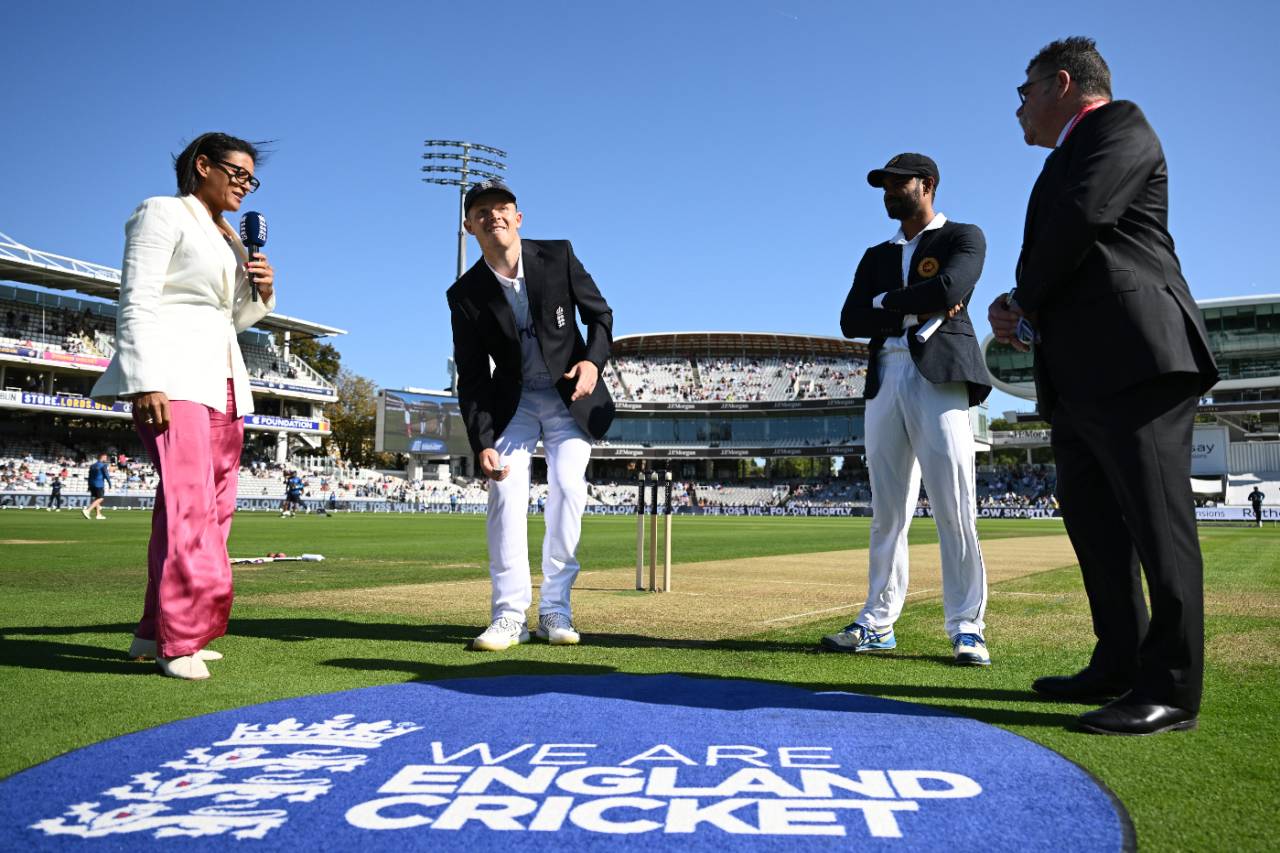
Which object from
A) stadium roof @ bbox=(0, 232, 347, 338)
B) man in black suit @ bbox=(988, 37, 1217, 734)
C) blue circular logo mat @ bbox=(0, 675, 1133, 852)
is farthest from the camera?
stadium roof @ bbox=(0, 232, 347, 338)

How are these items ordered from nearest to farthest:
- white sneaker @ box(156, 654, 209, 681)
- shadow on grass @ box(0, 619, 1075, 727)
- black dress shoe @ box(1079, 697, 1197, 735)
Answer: black dress shoe @ box(1079, 697, 1197, 735) → shadow on grass @ box(0, 619, 1075, 727) → white sneaker @ box(156, 654, 209, 681)

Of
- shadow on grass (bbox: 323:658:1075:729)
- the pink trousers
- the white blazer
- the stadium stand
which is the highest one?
the stadium stand

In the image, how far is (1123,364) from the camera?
9.73 ft

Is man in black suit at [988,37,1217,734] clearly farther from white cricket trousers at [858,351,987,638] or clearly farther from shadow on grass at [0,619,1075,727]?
white cricket trousers at [858,351,987,638]

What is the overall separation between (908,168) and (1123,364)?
6.13ft

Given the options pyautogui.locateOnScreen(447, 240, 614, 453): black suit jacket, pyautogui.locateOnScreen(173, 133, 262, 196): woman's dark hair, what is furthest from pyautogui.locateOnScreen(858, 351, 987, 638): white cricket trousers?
pyautogui.locateOnScreen(173, 133, 262, 196): woman's dark hair

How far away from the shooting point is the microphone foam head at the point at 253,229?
4148 millimetres

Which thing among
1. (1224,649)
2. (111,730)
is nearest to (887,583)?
(1224,649)

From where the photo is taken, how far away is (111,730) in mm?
2723

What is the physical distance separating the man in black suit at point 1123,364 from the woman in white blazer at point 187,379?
10.9ft

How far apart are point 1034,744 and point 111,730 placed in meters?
2.69

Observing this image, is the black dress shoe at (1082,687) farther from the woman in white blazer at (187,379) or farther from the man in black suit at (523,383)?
the woman in white blazer at (187,379)

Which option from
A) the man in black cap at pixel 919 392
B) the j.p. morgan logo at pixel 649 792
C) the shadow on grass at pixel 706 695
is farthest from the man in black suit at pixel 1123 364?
the j.p. morgan logo at pixel 649 792

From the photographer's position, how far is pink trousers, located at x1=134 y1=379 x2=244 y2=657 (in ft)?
12.1
